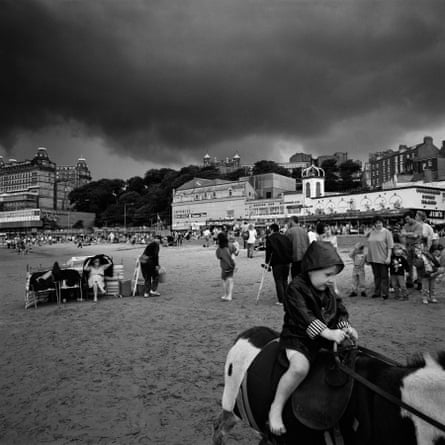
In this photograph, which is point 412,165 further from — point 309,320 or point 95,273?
point 309,320

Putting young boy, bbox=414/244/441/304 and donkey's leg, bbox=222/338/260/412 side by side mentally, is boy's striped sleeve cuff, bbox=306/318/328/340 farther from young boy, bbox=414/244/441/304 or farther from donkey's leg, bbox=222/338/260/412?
young boy, bbox=414/244/441/304

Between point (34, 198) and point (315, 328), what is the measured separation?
17858cm

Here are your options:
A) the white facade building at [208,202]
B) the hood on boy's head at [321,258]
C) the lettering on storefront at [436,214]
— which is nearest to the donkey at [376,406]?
the hood on boy's head at [321,258]

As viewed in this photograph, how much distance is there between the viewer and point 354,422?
6.80 ft

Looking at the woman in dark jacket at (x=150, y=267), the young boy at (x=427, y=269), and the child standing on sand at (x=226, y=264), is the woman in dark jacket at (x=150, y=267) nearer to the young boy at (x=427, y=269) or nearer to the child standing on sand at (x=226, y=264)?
the child standing on sand at (x=226, y=264)

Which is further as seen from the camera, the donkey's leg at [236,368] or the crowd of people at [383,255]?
A: the crowd of people at [383,255]

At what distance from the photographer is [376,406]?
202 centimetres

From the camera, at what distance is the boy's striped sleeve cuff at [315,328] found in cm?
Answer: 244

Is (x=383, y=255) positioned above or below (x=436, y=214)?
below

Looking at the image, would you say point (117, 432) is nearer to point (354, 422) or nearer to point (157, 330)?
point (354, 422)

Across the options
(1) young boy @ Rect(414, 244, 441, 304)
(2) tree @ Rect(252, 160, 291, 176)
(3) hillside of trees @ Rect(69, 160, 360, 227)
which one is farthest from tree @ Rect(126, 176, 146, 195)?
(1) young boy @ Rect(414, 244, 441, 304)

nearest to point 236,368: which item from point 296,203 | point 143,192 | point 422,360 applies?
point 422,360

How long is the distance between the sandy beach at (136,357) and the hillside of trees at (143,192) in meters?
87.7

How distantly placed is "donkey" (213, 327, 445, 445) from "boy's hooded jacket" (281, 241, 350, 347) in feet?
0.90
